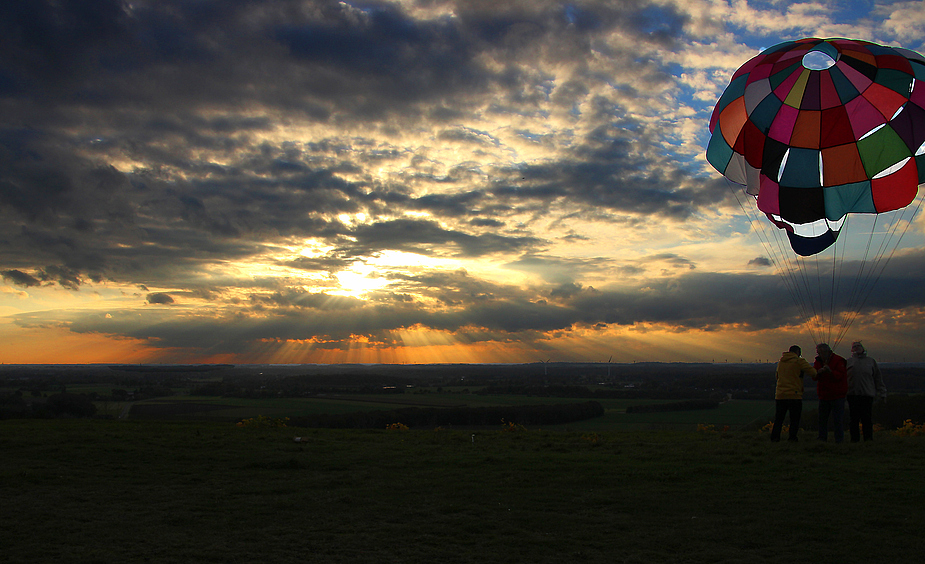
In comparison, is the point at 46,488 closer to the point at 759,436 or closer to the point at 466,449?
the point at 466,449

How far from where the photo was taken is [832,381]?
47.8 ft

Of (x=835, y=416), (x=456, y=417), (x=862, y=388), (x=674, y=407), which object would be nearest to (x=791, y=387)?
(x=835, y=416)

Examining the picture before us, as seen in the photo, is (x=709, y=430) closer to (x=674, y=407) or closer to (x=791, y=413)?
(x=791, y=413)

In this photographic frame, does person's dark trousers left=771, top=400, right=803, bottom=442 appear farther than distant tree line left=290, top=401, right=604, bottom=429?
No

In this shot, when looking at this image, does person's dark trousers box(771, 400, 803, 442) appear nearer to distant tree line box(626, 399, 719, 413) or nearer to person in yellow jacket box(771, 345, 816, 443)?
person in yellow jacket box(771, 345, 816, 443)

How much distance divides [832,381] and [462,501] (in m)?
10.6

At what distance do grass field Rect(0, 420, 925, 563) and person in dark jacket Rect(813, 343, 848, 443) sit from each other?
36.1 inches

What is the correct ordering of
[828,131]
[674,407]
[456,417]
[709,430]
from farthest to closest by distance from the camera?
[674,407], [456,417], [709,430], [828,131]

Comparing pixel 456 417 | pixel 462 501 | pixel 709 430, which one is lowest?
pixel 456 417

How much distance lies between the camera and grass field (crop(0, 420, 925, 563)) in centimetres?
742

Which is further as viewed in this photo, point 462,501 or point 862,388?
point 862,388

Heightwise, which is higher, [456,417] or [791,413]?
[791,413]

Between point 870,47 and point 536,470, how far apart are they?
1501 cm

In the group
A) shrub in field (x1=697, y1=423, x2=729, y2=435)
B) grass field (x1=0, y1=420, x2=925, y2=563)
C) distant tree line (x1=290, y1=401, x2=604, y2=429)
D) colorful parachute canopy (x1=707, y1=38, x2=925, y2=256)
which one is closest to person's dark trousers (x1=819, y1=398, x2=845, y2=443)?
grass field (x1=0, y1=420, x2=925, y2=563)
